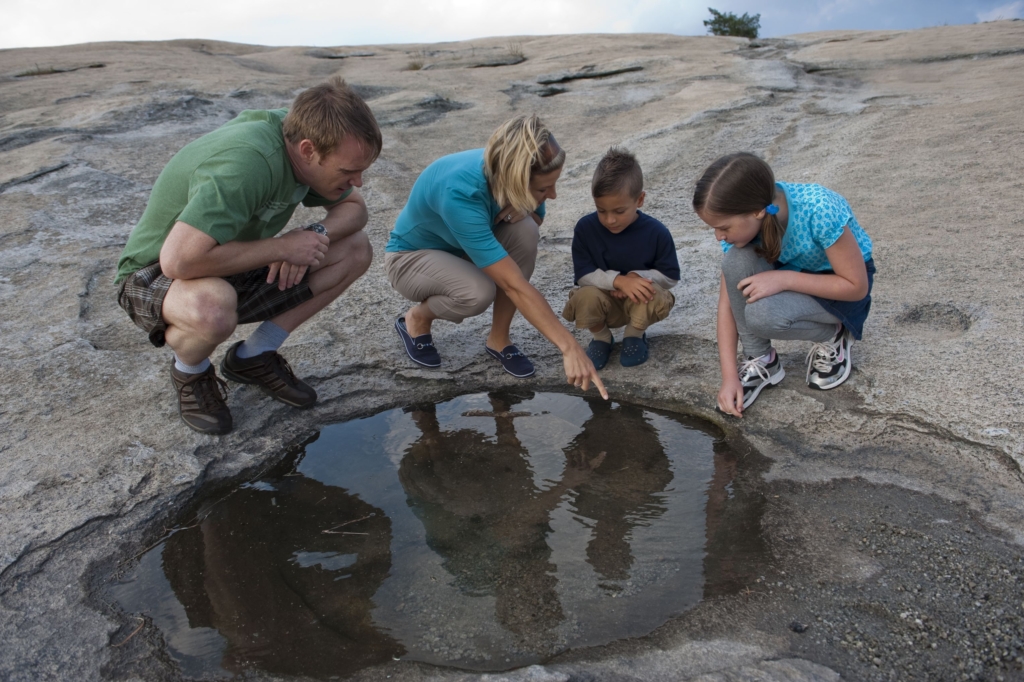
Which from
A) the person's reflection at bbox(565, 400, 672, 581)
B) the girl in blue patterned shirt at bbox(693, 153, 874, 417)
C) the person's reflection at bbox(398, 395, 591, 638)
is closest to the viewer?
the person's reflection at bbox(398, 395, 591, 638)

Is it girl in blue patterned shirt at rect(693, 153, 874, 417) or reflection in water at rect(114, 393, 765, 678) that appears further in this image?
girl in blue patterned shirt at rect(693, 153, 874, 417)

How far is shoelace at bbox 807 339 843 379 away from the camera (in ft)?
8.08

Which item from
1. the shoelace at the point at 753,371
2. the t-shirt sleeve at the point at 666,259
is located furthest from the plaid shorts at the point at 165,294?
the shoelace at the point at 753,371

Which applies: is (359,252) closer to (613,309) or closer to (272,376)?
(272,376)

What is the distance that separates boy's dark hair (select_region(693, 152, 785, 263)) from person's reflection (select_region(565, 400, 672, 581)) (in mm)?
760

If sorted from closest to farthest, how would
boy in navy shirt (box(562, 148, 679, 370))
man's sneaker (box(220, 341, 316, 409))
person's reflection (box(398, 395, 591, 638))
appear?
1. person's reflection (box(398, 395, 591, 638))
2. man's sneaker (box(220, 341, 316, 409))
3. boy in navy shirt (box(562, 148, 679, 370))

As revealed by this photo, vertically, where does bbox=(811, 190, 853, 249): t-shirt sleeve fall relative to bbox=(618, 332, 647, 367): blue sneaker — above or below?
above

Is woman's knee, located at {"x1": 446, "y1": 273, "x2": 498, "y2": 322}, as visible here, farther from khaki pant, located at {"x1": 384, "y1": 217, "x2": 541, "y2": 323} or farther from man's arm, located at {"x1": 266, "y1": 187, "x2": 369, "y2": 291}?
man's arm, located at {"x1": 266, "y1": 187, "x2": 369, "y2": 291}

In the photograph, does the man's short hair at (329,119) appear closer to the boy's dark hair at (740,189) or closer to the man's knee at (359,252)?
the man's knee at (359,252)

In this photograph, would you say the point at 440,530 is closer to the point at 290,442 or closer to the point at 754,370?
the point at 290,442

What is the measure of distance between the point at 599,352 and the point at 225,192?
4.86 feet

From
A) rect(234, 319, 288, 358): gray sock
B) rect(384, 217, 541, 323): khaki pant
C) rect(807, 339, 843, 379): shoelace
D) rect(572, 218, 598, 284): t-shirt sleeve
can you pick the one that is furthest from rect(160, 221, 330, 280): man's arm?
rect(807, 339, 843, 379): shoelace

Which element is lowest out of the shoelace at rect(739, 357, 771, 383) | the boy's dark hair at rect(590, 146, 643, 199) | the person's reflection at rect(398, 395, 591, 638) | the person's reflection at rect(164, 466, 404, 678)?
the person's reflection at rect(164, 466, 404, 678)

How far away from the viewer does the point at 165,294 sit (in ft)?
7.81
